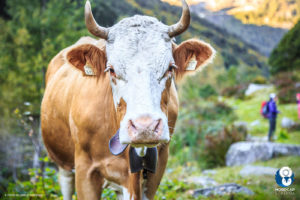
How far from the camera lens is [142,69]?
1897 millimetres

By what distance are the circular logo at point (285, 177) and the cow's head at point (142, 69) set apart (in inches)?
67.7

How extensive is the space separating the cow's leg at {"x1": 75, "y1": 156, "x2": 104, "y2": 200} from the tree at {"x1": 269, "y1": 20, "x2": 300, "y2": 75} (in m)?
10.3

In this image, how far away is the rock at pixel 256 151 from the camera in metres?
7.10

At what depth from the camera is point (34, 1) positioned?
940 centimetres

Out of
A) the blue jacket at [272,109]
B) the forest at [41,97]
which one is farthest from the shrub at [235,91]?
the blue jacket at [272,109]

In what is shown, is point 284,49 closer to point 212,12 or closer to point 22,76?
point 212,12

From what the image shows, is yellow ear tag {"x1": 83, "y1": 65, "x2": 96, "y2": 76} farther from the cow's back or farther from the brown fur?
the cow's back

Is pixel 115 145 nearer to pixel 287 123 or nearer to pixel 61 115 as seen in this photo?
pixel 61 115

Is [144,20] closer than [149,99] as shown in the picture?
No

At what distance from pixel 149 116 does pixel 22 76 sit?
8.54 metres

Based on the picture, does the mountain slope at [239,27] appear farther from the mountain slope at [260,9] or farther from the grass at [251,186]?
the grass at [251,186]

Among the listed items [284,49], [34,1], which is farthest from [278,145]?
[34,1]

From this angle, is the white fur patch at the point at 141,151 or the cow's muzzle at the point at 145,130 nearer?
the cow's muzzle at the point at 145,130

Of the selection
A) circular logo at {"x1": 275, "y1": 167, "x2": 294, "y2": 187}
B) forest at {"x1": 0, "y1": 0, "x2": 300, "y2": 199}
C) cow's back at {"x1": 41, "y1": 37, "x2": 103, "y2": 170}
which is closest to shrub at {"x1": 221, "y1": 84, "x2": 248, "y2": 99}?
forest at {"x1": 0, "y1": 0, "x2": 300, "y2": 199}
